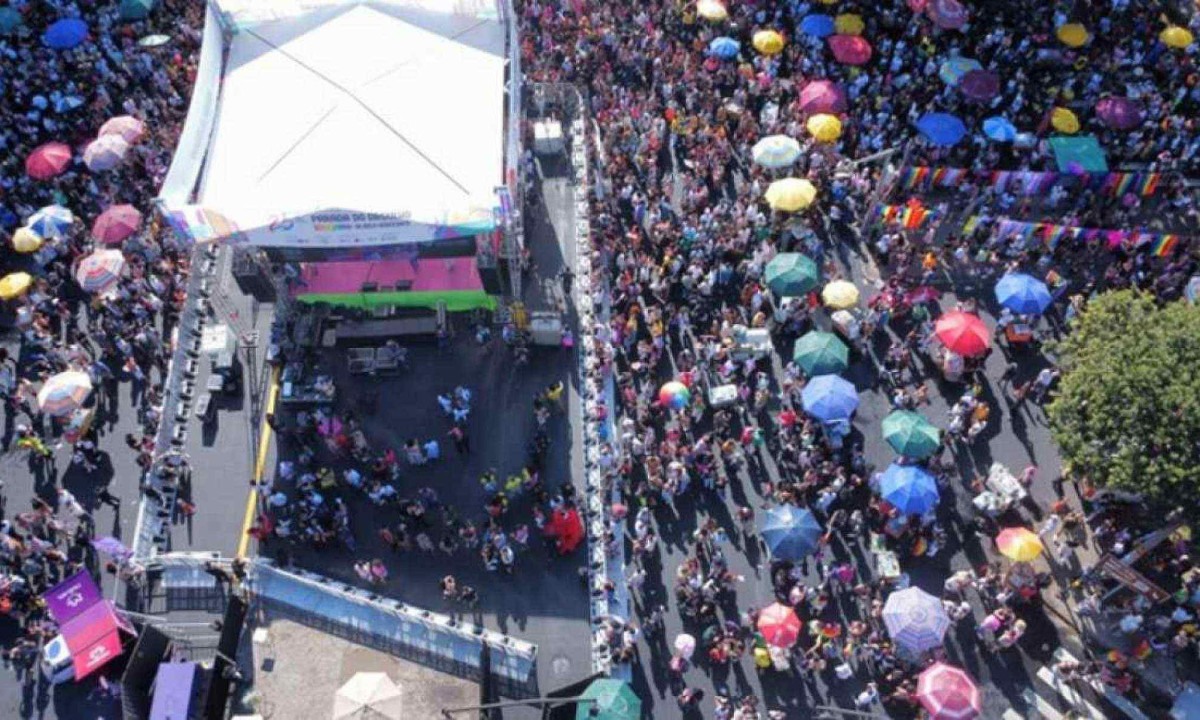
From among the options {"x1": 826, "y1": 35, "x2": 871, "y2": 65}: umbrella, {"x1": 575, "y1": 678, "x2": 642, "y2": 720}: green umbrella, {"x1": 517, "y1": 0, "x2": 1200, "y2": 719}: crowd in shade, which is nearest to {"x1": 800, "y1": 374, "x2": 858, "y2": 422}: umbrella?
{"x1": 517, "y1": 0, "x2": 1200, "y2": 719}: crowd in shade

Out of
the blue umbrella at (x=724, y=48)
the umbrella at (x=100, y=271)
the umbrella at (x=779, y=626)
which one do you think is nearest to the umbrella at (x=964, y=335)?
the umbrella at (x=779, y=626)

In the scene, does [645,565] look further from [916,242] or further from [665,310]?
[916,242]

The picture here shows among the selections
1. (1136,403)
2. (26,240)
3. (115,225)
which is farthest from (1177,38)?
(26,240)

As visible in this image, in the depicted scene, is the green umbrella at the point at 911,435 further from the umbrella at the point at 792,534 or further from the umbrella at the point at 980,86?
the umbrella at the point at 980,86

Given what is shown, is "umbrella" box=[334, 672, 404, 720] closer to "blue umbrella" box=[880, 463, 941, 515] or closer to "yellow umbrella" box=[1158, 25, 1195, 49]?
"blue umbrella" box=[880, 463, 941, 515]

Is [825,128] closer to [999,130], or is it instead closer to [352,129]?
[999,130]

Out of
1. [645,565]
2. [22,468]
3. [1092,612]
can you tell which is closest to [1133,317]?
[1092,612]
